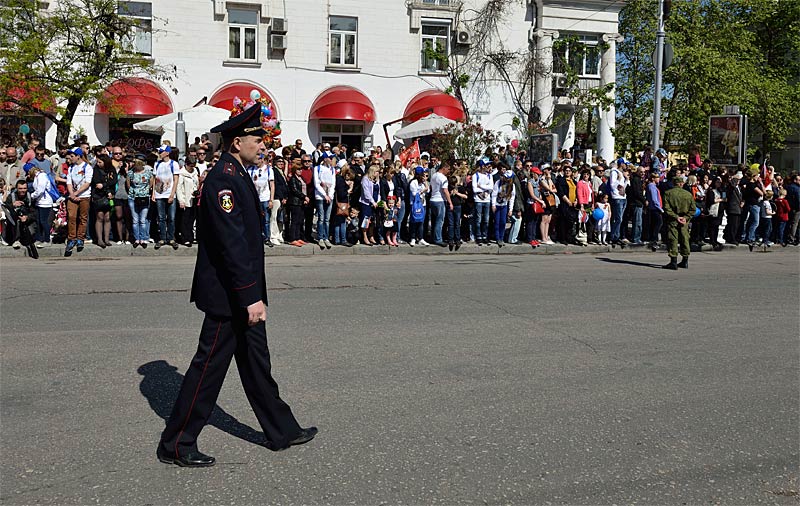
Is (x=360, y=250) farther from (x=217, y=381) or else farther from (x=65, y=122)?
(x=217, y=381)

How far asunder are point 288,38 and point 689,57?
17775 mm

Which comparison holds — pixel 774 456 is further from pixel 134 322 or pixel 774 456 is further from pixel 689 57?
pixel 689 57

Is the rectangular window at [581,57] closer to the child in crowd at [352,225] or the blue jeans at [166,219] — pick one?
the child in crowd at [352,225]

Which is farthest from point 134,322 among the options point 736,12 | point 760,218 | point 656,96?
point 736,12

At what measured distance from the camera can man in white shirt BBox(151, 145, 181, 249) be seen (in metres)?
15.7

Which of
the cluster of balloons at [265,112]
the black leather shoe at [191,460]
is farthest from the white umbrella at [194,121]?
the black leather shoe at [191,460]

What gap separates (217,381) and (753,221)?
18390 mm

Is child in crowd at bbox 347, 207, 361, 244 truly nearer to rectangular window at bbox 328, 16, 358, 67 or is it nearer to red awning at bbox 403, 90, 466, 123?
red awning at bbox 403, 90, 466, 123

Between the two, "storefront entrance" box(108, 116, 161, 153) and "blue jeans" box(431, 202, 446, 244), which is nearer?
"blue jeans" box(431, 202, 446, 244)

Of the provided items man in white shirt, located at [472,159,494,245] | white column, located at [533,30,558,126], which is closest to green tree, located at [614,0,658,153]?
white column, located at [533,30,558,126]

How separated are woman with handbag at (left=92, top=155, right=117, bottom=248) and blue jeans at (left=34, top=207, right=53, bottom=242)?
92cm

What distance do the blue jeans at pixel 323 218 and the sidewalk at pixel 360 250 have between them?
0.33 m

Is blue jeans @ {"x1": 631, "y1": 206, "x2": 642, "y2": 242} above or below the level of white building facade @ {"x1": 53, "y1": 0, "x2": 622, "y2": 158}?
below

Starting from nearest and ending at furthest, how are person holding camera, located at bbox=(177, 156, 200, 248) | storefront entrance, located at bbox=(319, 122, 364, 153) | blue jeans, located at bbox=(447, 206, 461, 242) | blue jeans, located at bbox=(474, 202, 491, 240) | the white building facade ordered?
person holding camera, located at bbox=(177, 156, 200, 248) → blue jeans, located at bbox=(447, 206, 461, 242) → blue jeans, located at bbox=(474, 202, 491, 240) → the white building facade → storefront entrance, located at bbox=(319, 122, 364, 153)
